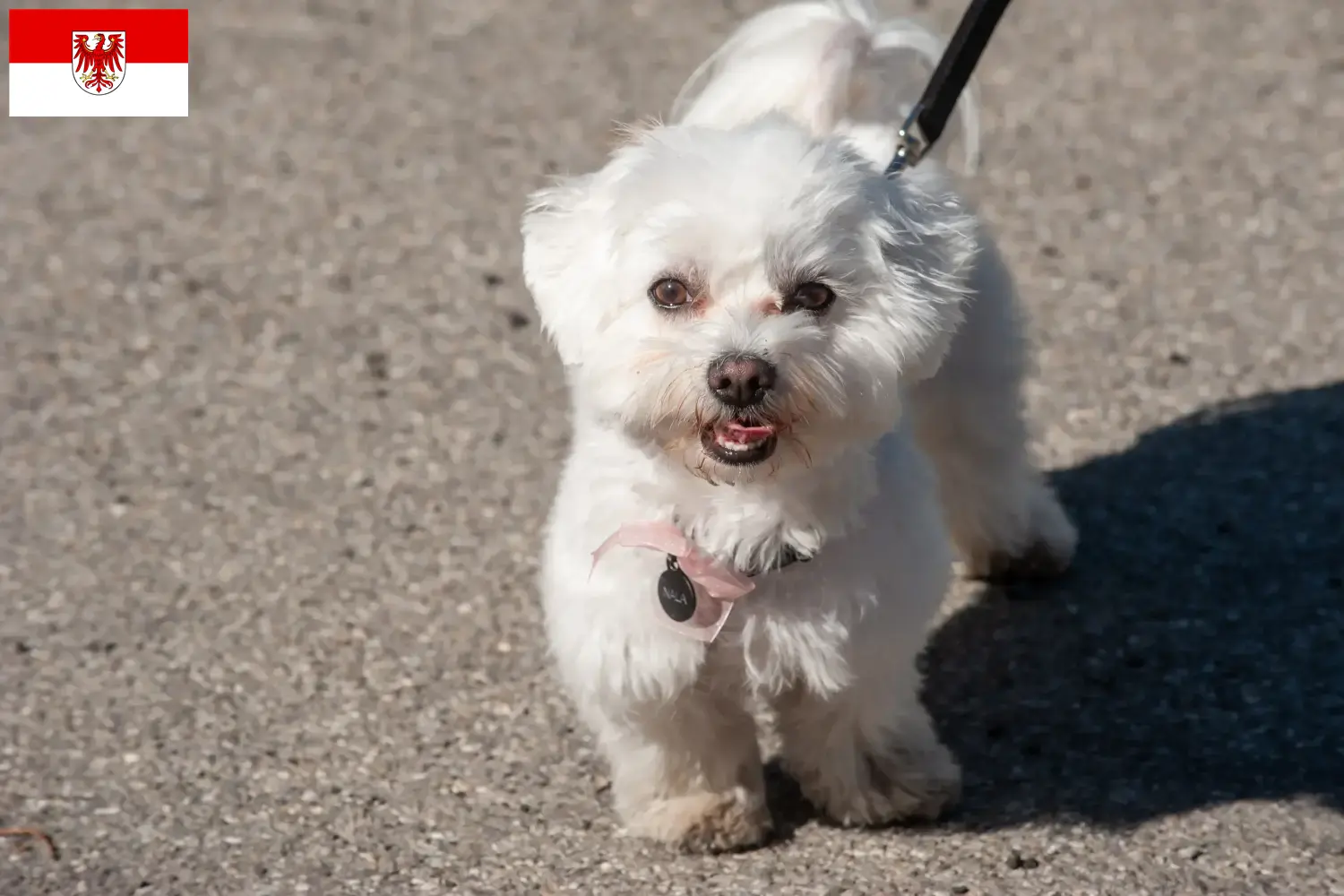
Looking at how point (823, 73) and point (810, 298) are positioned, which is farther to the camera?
point (823, 73)

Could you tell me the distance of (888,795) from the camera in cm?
388

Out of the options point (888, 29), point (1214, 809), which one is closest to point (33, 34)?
point (888, 29)

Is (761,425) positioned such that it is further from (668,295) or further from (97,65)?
(97,65)

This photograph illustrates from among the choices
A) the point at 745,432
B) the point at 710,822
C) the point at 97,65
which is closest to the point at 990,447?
the point at 710,822

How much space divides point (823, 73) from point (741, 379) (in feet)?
4.12

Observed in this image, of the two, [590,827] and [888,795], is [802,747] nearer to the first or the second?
[888,795]

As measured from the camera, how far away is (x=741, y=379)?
122 inches

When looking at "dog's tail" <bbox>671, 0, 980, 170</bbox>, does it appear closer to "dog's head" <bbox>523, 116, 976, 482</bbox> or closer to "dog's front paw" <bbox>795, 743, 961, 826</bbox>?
"dog's head" <bbox>523, 116, 976, 482</bbox>

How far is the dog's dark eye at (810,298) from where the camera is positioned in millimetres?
3234

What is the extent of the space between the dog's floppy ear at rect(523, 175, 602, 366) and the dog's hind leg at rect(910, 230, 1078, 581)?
4.14 ft

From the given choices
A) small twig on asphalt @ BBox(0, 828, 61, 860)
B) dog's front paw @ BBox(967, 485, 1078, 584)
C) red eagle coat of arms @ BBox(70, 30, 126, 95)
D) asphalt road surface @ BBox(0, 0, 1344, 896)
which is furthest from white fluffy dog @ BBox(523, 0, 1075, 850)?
red eagle coat of arms @ BBox(70, 30, 126, 95)

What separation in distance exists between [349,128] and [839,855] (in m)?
5.01

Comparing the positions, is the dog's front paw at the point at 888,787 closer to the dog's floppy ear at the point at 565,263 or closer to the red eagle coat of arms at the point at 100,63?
the dog's floppy ear at the point at 565,263

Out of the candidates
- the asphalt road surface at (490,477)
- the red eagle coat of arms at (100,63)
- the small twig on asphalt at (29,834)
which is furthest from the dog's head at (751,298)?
the red eagle coat of arms at (100,63)
